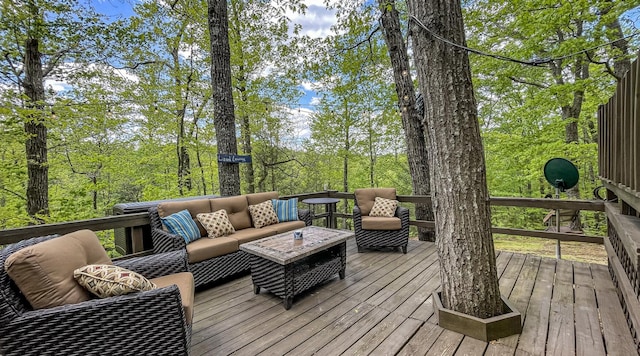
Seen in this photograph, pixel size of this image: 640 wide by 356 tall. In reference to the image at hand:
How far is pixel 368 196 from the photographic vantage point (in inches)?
170

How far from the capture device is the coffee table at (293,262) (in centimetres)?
239

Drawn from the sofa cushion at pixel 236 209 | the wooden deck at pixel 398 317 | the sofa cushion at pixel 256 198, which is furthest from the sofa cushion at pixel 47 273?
the sofa cushion at pixel 256 198

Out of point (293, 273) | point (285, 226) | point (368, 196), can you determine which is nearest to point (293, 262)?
point (293, 273)

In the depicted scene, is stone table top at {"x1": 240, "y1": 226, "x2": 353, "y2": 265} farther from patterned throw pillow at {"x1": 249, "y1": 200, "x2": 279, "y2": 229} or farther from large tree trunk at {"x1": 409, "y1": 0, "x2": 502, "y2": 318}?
large tree trunk at {"x1": 409, "y1": 0, "x2": 502, "y2": 318}

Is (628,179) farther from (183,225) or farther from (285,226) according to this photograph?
(183,225)

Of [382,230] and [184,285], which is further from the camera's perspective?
[382,230]

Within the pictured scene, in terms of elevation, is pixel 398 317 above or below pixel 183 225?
below

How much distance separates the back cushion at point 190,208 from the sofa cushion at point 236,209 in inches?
4.5

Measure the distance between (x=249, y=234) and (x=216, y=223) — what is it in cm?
43

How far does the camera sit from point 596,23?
474 cm

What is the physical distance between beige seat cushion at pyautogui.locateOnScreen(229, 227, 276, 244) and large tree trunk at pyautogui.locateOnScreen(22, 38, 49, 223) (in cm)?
375

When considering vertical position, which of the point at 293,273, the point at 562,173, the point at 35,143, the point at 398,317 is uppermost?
the point at 35,143

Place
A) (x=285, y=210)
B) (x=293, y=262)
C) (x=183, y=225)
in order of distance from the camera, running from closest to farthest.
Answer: (x=293, y=262) < (x=183, y=225) < (x=285, y=210)

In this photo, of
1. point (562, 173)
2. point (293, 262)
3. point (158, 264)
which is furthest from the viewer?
point (562, 173)
